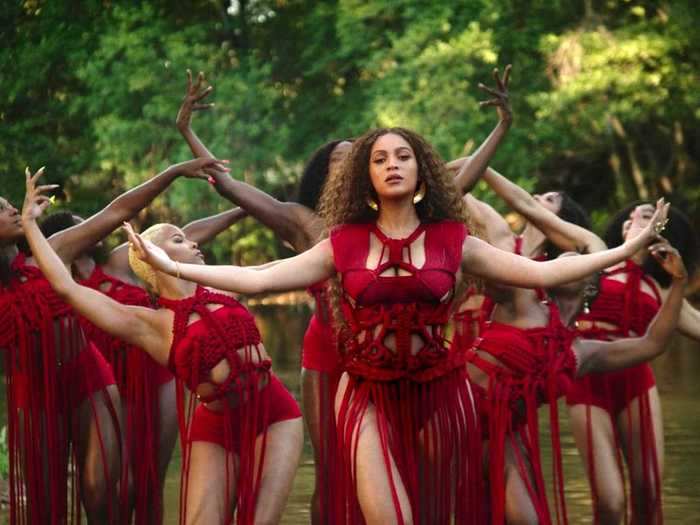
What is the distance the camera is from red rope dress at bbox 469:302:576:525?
788 cm

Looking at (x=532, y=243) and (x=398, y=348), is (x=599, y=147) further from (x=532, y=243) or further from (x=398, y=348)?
(x=398, y=348)

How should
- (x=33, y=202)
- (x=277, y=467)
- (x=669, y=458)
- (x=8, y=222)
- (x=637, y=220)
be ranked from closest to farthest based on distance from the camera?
1. (x=33, y=202)
2. (x=277, y=467)
3. (x=8, y=222)
4. (x=637, y=220)
5. (x=669, y=458)

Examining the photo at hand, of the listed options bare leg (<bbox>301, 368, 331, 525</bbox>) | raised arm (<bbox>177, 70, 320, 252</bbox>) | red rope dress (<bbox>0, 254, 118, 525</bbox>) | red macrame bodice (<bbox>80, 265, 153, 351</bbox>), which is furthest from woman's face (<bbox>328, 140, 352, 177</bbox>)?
red rope dress (<bbox>0, 254, 118, 525</bbox>)

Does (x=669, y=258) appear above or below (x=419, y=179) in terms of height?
below

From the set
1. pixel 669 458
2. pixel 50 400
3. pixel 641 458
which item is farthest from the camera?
pixel 669 458

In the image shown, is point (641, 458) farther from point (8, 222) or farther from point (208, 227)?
point (8, 222)

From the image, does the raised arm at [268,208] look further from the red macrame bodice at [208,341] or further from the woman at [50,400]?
the red macrame bodice at [208,341]

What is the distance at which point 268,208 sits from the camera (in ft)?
28.1

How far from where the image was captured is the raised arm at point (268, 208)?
8.53 meters

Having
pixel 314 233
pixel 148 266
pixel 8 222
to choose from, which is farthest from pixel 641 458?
pixel 8 222

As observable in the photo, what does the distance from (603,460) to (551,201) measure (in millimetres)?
1540

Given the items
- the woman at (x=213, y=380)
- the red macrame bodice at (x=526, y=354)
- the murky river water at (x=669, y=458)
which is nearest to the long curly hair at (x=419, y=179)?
the woman at (x=213, y=380)

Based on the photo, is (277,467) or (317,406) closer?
(277,467)

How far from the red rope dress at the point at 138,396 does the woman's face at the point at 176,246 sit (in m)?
1.32
